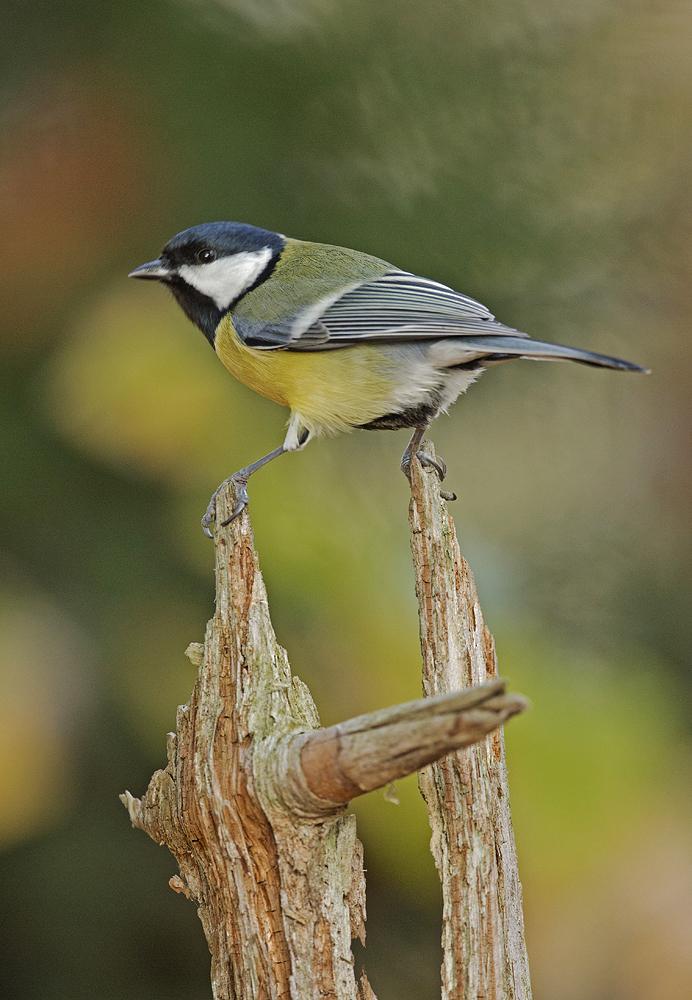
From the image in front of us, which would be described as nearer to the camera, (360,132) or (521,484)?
(360,132)

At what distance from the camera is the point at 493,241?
123 cm

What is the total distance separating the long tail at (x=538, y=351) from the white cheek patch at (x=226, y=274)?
1.03ft

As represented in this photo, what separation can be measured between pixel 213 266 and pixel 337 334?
0.67ft

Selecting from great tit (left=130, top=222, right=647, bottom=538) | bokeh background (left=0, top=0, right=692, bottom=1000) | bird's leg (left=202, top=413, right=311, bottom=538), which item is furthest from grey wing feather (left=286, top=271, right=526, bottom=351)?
bokeh background (left=0, top=0, right=692, bottom=1000)

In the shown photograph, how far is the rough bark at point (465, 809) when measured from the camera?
2.42 ft

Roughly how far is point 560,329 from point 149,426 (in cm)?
62

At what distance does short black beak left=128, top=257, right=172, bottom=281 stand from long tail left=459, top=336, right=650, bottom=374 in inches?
15.6

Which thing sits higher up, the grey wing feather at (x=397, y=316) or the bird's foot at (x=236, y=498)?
the grey wing feather at (x=397, y=316)

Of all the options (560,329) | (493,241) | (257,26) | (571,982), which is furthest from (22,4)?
(571,982)

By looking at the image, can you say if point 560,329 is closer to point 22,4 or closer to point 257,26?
point 257,26

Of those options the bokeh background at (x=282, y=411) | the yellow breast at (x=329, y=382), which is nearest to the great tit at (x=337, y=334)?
the yellow breast at (x=329, y=382)

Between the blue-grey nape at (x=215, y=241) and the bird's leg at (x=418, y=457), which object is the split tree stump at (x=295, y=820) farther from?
the blue-grey nape at (x=215, y=241)

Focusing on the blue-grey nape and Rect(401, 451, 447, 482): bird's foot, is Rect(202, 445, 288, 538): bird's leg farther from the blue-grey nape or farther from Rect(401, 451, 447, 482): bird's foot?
the blue-grey nape

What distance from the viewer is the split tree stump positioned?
716 mm
